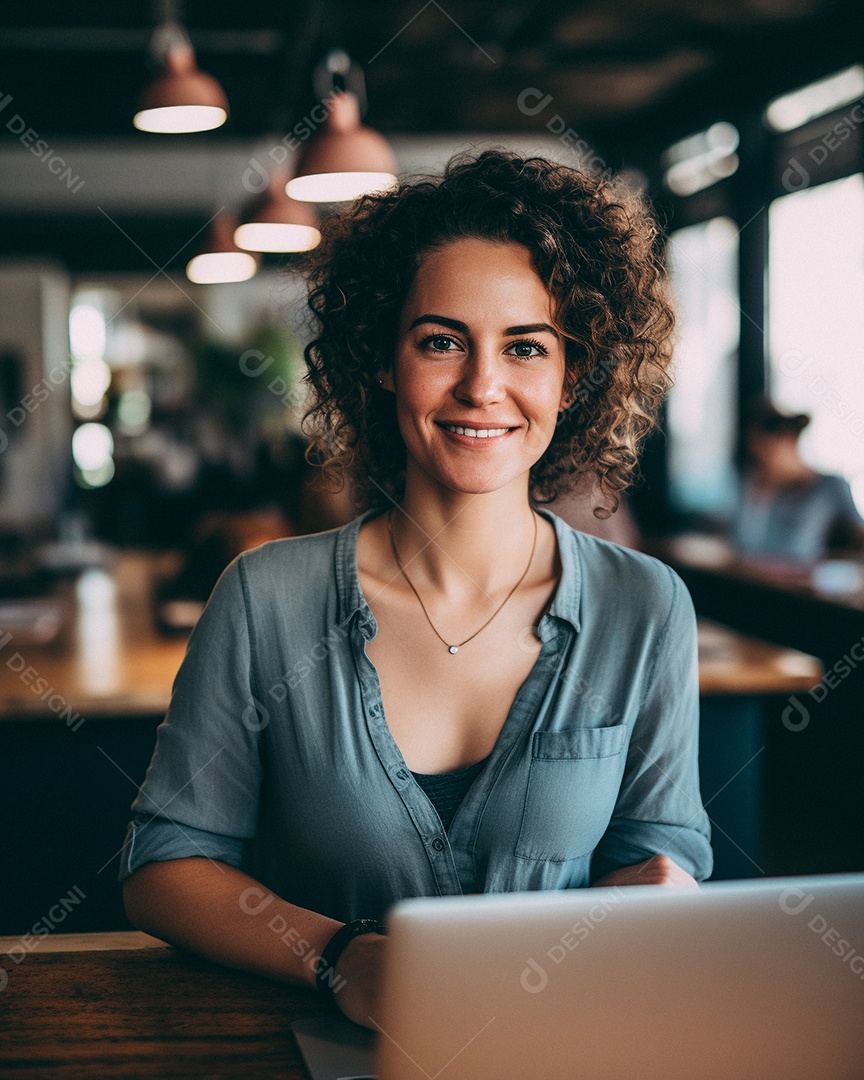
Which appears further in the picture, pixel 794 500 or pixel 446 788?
pixel 794 500

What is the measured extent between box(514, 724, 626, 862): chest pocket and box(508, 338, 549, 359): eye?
0.47 m

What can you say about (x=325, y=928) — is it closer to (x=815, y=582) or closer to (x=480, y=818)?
(x=480, y=818)

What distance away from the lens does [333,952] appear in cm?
109

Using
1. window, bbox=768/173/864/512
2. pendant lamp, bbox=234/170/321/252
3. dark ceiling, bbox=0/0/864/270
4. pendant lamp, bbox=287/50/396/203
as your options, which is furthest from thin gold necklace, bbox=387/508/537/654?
dark ceiling, bbox=0/0/864/270

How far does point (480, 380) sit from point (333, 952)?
2.15 feet

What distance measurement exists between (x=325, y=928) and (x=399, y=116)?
7580 millimetres

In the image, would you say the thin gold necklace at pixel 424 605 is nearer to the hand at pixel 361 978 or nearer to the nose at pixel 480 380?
the nose at pixel 480 380

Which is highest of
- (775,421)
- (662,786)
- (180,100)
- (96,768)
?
(180,100)

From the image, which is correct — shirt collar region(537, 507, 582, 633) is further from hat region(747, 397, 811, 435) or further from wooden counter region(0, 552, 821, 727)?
hat region(747, 397, 811, 435)

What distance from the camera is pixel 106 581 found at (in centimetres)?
467

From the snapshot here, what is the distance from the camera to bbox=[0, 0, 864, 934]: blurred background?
2.87 metres

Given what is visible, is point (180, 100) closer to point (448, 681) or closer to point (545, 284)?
point (545, 284)

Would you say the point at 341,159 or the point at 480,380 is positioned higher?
the point at 341,159

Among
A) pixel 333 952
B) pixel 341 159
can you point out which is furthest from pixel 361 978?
pixel 341 159
